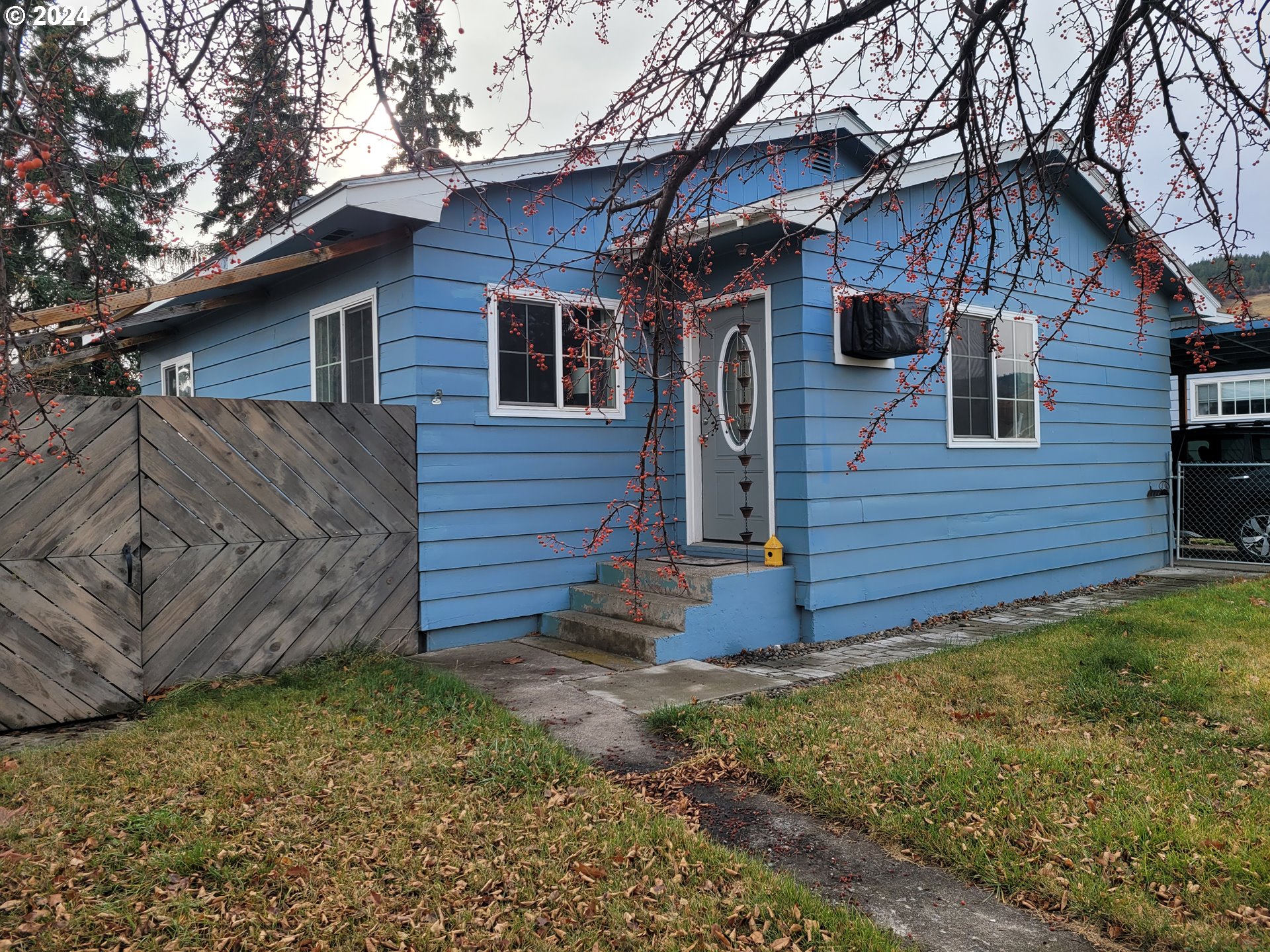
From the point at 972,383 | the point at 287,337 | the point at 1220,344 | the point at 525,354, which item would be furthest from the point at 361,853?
the point at 1220,344

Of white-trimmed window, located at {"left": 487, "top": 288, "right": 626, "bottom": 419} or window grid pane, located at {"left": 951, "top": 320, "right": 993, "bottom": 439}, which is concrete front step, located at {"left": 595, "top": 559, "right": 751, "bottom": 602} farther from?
window grid pane, located at {"left": 951, "top": 320, "right": 993, "bottom": 439}

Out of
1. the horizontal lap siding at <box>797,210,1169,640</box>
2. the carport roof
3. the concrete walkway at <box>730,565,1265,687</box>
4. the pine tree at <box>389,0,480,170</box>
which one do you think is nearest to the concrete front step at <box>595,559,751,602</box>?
the horizontal lap siding at <box>797,210,1169,640</box>

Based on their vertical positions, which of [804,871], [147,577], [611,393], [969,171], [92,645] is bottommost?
[804,871]

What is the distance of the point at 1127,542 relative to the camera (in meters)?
10.5

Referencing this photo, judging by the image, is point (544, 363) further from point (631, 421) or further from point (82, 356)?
point (82, 356)

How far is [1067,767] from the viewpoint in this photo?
3955 millimetres

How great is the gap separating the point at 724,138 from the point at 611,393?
3.91m

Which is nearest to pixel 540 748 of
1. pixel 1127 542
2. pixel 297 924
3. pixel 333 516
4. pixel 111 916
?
pixel 297 924

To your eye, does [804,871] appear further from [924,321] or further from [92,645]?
[92,645]

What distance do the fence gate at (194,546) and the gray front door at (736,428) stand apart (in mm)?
2599

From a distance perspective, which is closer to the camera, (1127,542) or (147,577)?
(147,577)

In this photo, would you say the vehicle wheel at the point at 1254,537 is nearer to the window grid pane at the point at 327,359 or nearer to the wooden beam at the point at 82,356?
the window grid pane at the point at 327,359

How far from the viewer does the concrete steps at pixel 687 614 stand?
6.35m

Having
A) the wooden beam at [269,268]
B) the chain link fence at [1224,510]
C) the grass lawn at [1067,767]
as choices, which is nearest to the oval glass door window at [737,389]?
the grass lawn at [1067,767]
